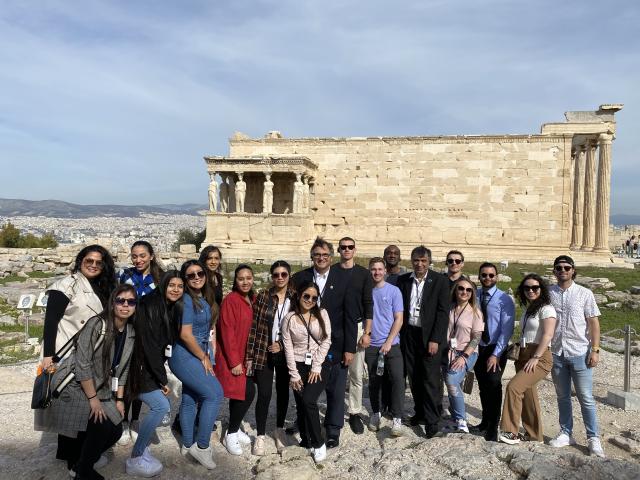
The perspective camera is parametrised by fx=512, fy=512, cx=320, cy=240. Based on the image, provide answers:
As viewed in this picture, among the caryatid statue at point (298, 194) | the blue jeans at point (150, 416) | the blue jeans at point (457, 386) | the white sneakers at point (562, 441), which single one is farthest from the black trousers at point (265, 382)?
the caryatid statue at point (298, 194)

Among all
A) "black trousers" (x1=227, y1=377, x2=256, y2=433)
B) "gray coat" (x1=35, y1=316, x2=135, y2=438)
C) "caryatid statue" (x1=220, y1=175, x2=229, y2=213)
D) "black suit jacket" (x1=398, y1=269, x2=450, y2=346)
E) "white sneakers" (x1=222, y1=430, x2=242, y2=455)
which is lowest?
"white sneakers" (x1=222, y1=430, x2=242, y2=455)

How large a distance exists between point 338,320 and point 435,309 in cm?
95

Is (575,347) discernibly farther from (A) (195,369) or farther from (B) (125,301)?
(B) (125,301)

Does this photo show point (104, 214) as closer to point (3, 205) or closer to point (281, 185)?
point (3, 205)

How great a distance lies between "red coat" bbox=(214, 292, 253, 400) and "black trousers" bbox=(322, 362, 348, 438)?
0.80 metres

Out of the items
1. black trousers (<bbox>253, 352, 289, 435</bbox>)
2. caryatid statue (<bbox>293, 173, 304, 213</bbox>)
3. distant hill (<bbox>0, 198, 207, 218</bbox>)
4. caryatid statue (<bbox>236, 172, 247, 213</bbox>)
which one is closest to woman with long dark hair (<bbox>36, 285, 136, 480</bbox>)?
black trousers (<bbox>253, 352, 289, 435</bbox>)

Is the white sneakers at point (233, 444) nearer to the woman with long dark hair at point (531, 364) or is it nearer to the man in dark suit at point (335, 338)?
the man in dark suit at point (335, 338)

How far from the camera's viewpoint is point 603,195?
2045cm

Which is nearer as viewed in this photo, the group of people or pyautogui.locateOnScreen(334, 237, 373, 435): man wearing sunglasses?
the group of people

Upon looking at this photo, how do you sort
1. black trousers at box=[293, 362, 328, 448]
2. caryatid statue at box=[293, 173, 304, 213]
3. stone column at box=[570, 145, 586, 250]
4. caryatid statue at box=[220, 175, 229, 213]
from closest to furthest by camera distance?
black trousers at box=[293, 362, 328, 448] < caryatid statue at box=[293, 173, 304, 213] < stone column at box=[570, 145, 586, 250] < caryatid statue at box=[220, 175, 229, 213]

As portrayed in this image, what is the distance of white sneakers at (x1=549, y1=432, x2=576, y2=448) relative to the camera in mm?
4613

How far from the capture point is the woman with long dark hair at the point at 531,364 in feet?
14.7

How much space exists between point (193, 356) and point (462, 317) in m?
2.49

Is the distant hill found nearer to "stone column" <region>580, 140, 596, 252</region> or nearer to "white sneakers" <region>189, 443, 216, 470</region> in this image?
"stone column" <region>580, 140, 596, 252</region>
